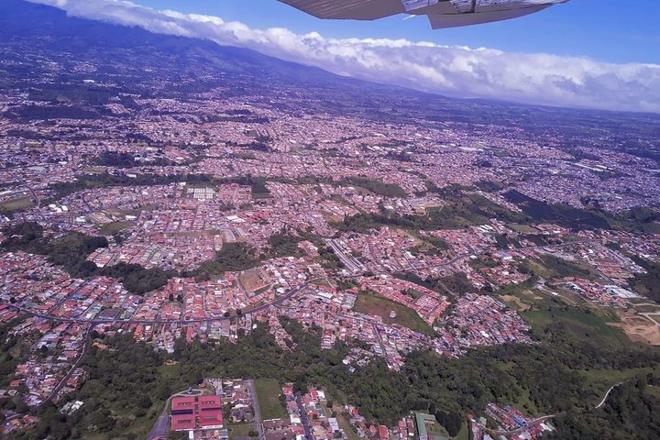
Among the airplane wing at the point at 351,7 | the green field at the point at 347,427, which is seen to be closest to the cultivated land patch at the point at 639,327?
the green field at the point at 347,427

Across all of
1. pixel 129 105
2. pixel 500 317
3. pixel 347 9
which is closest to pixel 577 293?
pixel 500 317

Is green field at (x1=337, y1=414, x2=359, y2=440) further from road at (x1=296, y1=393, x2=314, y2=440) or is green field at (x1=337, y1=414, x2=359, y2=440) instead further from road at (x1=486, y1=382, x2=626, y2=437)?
road at (x1=486, y1=382, x2=626, y2=437)

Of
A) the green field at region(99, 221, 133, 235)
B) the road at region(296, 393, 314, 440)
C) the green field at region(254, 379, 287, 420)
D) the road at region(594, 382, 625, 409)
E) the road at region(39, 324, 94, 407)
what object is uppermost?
the road at region(296, 393, 314, 440)

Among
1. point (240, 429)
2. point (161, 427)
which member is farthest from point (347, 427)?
point (161, 427)

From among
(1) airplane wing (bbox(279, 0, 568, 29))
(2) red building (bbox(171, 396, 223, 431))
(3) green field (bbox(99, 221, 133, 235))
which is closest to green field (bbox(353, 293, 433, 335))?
(2) red building (bbox(171, 396, 223, 431))

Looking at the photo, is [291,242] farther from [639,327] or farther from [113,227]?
[639,327]

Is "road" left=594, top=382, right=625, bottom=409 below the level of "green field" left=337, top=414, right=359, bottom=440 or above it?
below
